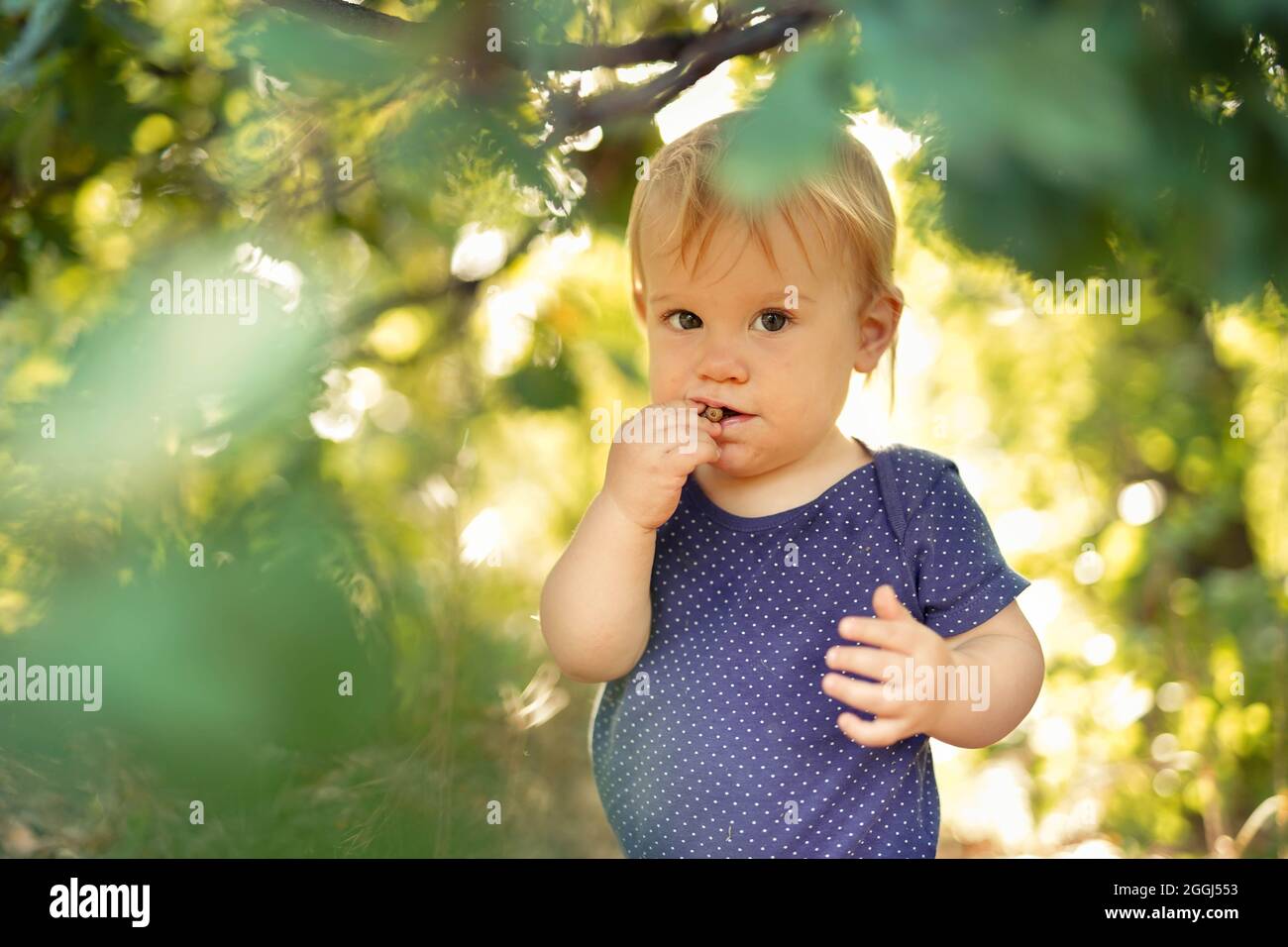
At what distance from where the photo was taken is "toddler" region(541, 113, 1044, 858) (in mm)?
896

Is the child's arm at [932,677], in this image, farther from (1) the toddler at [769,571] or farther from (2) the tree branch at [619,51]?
(2) the tree branch at [619,51]

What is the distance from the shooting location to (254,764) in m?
1.06

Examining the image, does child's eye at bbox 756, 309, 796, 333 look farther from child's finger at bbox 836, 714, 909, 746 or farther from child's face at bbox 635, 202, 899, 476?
child's finger at bbox 836, 714, 909, 746

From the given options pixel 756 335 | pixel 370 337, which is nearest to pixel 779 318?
pixel 756 335

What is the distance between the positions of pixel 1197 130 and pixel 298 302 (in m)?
0.81

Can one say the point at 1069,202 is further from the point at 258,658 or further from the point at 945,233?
the point at 258,658

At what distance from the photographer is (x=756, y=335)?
0.90m

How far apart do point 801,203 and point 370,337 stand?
0.52 metres

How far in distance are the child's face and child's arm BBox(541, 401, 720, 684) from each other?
0.03m

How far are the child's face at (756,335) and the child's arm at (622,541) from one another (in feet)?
0.09

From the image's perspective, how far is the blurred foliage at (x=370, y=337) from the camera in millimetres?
630

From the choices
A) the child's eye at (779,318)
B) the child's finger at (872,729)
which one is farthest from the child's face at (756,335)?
the child's finger at (872,729)

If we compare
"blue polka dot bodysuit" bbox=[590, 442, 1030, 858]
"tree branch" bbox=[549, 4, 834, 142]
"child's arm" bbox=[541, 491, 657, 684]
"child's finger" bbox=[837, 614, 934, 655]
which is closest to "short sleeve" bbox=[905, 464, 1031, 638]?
"blue polka dot bodysuit" bbox=[590, 442, 1030, 858]
